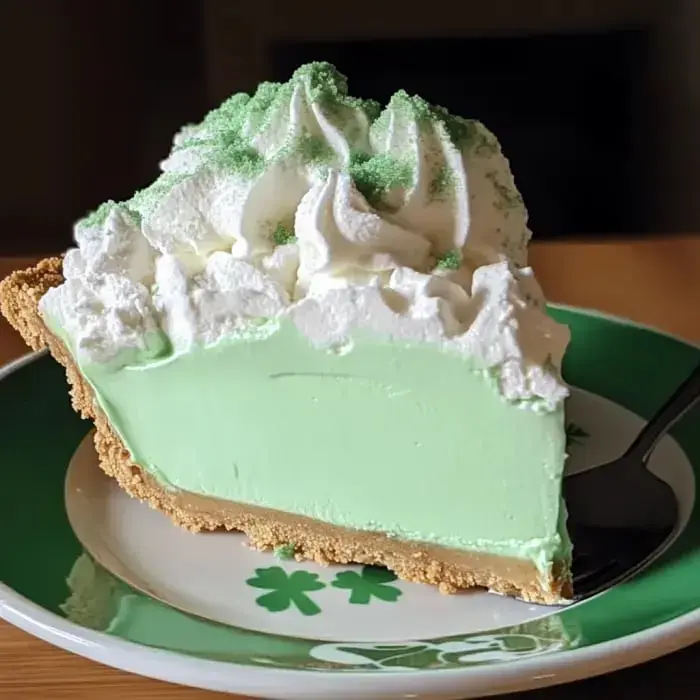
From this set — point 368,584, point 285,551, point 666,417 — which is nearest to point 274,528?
point 285,551

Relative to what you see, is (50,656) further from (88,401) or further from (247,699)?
(88,401)

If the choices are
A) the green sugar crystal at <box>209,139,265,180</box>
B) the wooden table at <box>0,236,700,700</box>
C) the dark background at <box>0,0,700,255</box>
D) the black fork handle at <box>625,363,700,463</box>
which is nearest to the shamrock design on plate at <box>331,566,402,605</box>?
the wooden table at <box>0,236,700,700</box>

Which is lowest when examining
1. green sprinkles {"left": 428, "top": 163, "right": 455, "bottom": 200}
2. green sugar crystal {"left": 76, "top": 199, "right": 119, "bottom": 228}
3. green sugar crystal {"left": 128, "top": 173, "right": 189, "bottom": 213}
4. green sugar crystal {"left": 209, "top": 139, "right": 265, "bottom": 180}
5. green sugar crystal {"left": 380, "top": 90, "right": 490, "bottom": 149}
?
green sugar crystal {"left": 76, "top": 199, "right": 119, "bottom": 228}

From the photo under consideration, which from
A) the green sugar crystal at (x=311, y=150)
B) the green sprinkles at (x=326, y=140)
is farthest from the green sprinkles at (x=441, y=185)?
the green sugar crystal at (x=311, y=150)

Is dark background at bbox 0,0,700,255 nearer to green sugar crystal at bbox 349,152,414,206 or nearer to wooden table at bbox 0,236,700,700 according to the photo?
wooden table at bbox 0,236,700,700

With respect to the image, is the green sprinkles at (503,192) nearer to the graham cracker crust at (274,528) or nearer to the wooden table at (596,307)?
the graham cracker crust at (274,528)

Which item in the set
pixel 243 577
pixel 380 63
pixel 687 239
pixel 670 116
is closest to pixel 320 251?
pixel 243 577

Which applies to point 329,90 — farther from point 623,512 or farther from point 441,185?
point 623,512
